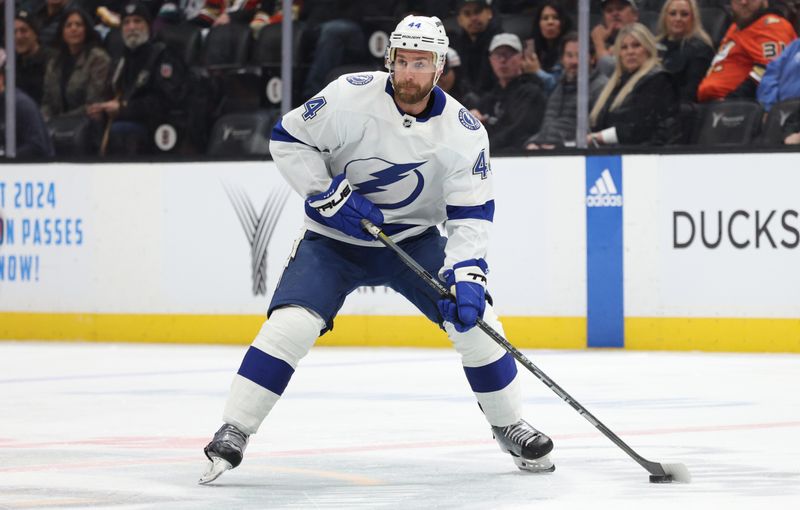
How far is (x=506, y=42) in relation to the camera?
8633mm

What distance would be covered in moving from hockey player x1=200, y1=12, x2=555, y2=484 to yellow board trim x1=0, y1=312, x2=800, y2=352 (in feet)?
13.1

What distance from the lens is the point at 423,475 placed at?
3.88 meters

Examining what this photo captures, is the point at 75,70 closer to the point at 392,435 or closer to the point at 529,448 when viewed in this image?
the point at 392,435

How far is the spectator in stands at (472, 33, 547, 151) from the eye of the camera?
27.7ft

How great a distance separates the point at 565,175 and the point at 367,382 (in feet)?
7.38

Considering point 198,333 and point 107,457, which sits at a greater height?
point 107,457

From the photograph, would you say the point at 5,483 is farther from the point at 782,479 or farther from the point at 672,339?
the point at 672,339

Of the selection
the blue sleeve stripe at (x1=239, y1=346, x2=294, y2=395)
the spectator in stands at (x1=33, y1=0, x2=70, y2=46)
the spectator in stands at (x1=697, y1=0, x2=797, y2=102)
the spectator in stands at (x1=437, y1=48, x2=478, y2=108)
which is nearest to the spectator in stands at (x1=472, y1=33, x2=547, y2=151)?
the spectator in stands at (x1=437, y1=48, x2=478, y2=108)

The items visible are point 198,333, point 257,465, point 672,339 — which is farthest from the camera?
point 198,333

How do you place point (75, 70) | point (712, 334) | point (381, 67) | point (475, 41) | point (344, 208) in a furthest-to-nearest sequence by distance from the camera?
point (75, 70) < point (381, 67) < point (475, 41) < point (712, 334) < point (344, 208)

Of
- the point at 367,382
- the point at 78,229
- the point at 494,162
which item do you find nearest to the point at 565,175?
the point at 494,162

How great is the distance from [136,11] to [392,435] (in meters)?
5.45

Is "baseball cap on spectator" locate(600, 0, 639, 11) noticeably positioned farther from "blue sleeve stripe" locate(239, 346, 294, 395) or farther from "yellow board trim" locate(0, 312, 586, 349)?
"blue sleeve stripe" locate(239, 346, 294, 395)

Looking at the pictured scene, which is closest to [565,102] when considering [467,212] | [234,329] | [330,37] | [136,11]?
[330,37]
